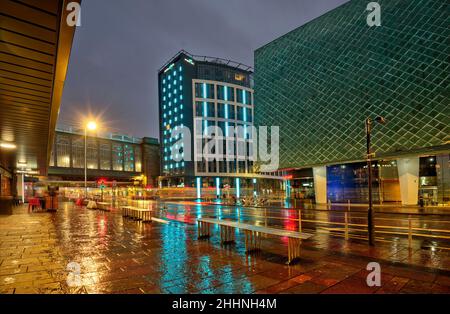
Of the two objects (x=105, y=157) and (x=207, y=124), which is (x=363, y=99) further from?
(x=105, y=157)

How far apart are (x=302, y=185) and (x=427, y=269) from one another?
159 ft

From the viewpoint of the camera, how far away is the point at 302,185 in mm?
53750

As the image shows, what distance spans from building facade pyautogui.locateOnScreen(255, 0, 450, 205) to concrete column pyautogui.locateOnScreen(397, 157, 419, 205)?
10cm

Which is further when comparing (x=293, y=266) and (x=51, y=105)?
(x=51, y=105)

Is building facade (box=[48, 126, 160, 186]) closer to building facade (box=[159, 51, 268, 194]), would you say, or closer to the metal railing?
A: building facade (box=[159, 51, 268, 194])

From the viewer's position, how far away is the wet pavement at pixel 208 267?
5477 mm

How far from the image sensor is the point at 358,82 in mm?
37594

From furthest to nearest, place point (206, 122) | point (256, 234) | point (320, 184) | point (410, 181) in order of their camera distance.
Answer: point (206, 122) < point (320, 184) < point (410, 181) < point (256, 234)

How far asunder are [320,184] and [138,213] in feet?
105

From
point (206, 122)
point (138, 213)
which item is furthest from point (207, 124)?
point (138, 213)

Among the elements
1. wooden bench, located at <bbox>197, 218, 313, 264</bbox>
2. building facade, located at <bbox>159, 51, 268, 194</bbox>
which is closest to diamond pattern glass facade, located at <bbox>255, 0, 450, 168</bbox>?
wooden bench, located at <bbox>197, 218, 313, 264</bbox>

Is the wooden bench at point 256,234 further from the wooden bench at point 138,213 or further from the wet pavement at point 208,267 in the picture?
the wooden bench at point 138,213
